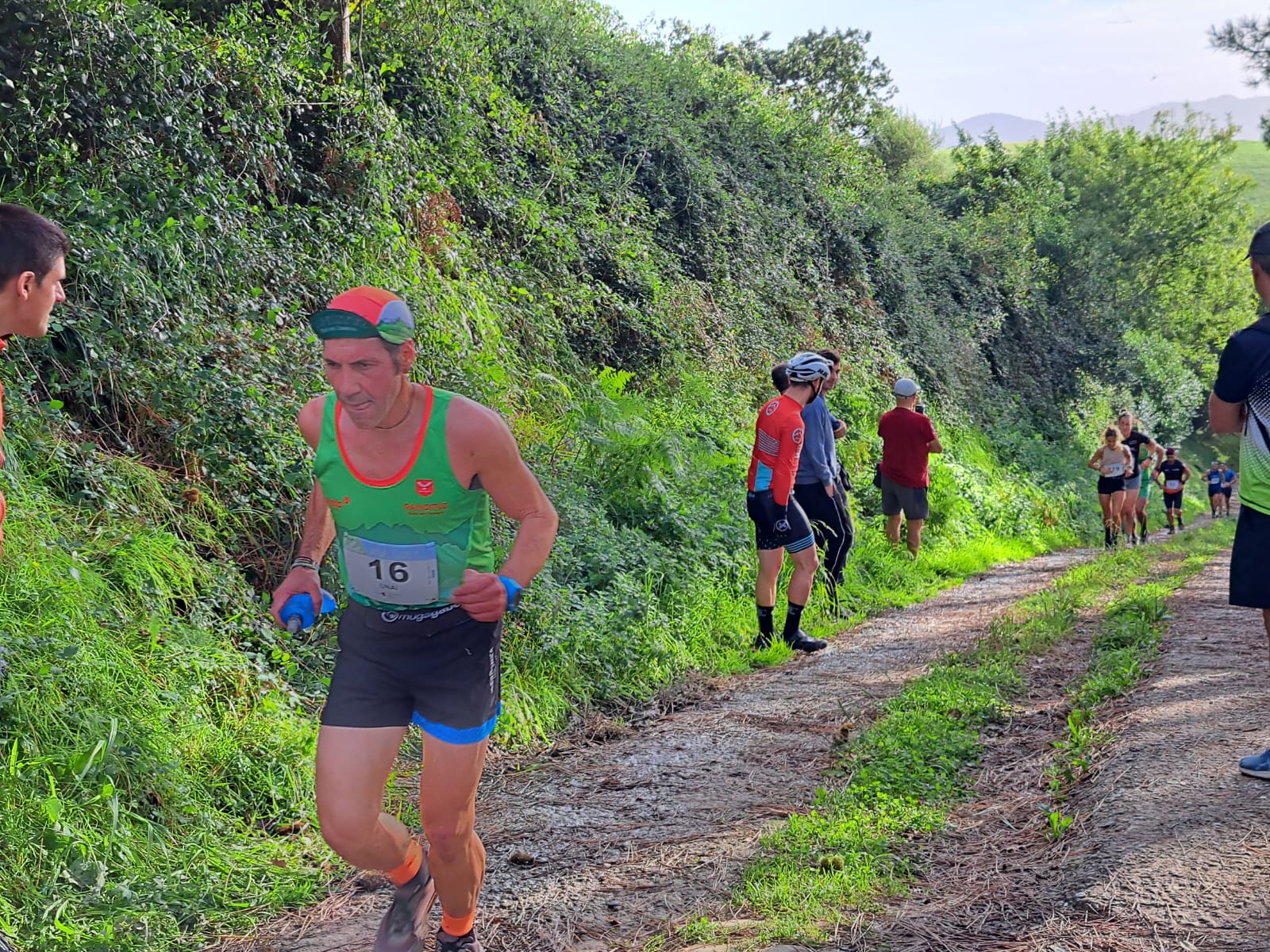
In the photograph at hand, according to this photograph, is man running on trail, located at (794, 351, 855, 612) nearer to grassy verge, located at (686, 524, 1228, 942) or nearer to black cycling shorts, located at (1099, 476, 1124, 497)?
grassy verge, located at (686, 524, 1228, 942)

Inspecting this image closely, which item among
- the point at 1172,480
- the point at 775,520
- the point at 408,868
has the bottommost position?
the point at 1172,480

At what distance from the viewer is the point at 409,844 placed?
3.67 meters

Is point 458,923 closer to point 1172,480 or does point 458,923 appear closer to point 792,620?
point 792,620

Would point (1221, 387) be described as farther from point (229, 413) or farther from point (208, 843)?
point (229, 413)

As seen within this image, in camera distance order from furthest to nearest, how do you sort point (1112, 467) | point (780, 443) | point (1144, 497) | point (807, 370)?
1. point (1144, 497)
2. point (1112, 467)
3. point (807, 370)
4. point (780, 443)

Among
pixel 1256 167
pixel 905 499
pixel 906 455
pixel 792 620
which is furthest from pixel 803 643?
pixel 1256 167

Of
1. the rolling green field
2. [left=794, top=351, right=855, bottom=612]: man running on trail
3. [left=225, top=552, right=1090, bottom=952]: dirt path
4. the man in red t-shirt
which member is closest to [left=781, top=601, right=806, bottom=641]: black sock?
[left=225, top=552, right=1090, bottom=952]: dirt path

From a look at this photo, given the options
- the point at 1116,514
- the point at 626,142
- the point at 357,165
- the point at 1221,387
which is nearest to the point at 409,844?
the point at 1221,387

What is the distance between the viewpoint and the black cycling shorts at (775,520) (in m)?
8.55

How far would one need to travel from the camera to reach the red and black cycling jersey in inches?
Result: 327

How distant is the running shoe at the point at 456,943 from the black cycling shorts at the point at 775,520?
5286 millimetres

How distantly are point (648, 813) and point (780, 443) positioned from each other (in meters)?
3.70

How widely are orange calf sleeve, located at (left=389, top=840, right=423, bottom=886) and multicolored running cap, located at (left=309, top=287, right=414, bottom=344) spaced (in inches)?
67.3

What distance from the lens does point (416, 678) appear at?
3.40m
